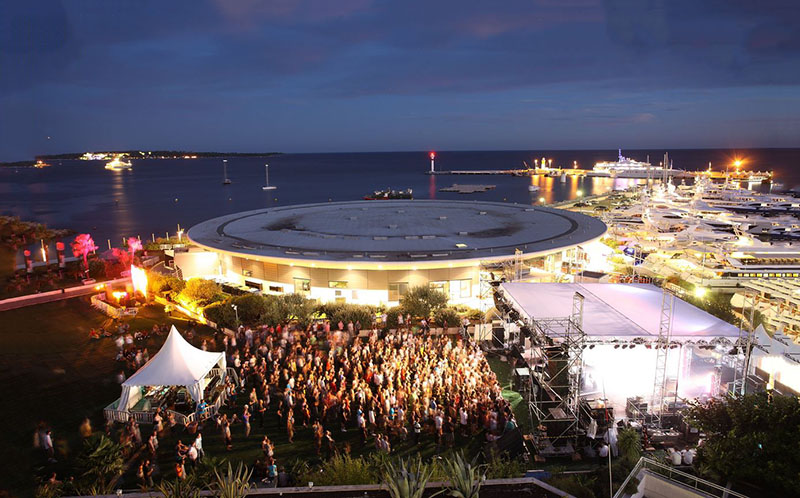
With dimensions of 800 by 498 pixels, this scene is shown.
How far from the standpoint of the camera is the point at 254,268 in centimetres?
3156

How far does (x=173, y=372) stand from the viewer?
1714 cm

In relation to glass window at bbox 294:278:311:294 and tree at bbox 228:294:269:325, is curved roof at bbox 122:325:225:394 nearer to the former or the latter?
tree at bbox 228:294:269:325

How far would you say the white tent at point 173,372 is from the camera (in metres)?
16.8

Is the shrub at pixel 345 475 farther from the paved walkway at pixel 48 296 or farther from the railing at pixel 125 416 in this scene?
the paved walkway at pixel 48 296

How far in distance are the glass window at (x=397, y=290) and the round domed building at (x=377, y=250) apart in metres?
0.06

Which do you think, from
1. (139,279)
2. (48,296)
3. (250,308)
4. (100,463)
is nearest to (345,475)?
(100,463)

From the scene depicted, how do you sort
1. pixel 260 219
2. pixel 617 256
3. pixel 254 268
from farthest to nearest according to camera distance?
pixel 260 219
pixel 617 256
pixel 254 268

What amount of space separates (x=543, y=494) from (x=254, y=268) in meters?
24.8

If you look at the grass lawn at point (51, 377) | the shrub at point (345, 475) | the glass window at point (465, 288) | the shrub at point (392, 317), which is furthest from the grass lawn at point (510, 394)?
the grass lawn at point (51, 377)

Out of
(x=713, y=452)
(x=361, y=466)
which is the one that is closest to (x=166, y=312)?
(x=361, y=466)

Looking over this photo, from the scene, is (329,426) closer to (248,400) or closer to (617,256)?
(248,400)

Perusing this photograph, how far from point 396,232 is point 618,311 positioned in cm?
1944

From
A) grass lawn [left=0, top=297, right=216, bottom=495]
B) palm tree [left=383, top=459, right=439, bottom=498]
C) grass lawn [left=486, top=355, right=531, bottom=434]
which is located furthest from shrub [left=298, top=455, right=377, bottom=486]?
grass lawn [left=0, top=297, right=216, bottom=495]

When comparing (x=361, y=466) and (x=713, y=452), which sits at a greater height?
(x=713, y=452)
